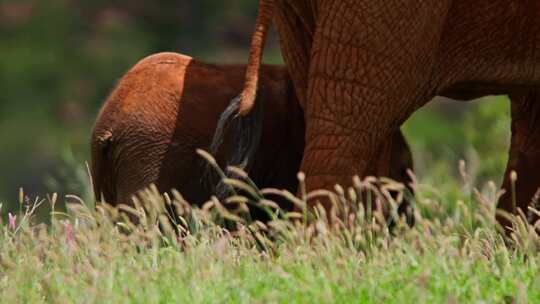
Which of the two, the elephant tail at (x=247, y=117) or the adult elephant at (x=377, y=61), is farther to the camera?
the elephant tail at (x=247, y=117)

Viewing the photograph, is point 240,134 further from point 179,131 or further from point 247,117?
point 179,131

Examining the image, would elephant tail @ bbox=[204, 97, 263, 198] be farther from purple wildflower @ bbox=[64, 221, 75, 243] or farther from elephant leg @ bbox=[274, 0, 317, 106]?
purple wildflower @ bbox=[64, 221, 75, 243]

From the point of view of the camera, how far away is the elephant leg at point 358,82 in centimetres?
601

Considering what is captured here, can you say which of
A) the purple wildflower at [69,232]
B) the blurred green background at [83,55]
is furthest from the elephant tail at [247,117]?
the blurred green background at [83,55]

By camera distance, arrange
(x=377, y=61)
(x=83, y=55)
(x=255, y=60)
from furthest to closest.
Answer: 1. (x=83, y=55)
2. (x=255, y=60)
3. (x=377, y=61)

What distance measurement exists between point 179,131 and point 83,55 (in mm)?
20617

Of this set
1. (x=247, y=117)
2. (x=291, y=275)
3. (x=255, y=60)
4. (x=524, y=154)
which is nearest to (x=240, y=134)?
(x=247, y=117)

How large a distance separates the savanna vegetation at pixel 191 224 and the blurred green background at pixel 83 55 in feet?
0.12

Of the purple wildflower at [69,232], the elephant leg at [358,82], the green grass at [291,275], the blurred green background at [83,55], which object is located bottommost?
the blurred green background at [83,55]

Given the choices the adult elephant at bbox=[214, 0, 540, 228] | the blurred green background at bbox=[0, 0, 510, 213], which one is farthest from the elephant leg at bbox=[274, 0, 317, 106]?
the blurred green background at bbox=[0, 0, 510, 213]

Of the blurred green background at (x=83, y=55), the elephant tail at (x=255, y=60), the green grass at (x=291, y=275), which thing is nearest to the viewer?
the green grass at (x=291, y=275)

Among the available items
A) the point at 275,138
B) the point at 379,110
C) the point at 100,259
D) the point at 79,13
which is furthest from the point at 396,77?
the point at 79,13

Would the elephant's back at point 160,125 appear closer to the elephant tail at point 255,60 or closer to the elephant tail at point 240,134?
the elephant tail at point 240,134

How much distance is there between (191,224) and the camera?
587 cm
